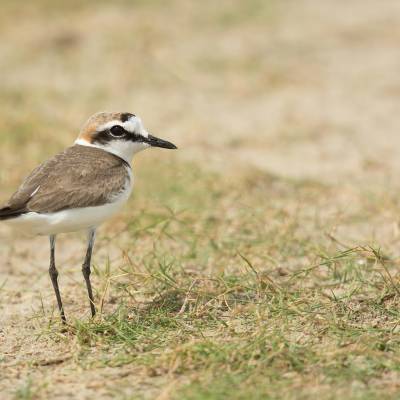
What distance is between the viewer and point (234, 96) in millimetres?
10469

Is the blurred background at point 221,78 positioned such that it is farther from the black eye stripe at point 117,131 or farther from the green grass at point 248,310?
the black eye stripe at point 117,131

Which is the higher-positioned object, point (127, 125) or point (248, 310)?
point (127, 125)

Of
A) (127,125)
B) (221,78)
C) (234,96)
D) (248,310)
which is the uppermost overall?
(221,78)

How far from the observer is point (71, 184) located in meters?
4.65

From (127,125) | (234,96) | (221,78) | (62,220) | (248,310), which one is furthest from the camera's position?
(221,78)

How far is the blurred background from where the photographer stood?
862cm

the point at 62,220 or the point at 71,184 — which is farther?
the point at 71,184

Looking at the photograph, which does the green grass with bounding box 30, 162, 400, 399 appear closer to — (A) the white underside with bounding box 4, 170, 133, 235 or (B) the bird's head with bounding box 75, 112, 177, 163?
(A) the white underside with bounding box 4, 170, 133, 235

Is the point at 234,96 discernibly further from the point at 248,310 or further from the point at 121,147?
the point at 248,310

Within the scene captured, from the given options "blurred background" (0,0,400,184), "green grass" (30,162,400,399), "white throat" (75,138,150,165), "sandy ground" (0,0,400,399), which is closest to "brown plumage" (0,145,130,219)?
"white throat" (75,138,150,165)

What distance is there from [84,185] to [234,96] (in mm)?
6008

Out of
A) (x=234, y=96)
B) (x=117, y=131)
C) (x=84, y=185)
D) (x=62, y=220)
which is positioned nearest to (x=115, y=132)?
(x=117, y=131)

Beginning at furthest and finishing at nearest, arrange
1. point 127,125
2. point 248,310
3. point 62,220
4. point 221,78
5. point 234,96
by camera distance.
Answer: point 221,78
point 234,96
point 127,125
point 248,310
point 62,220

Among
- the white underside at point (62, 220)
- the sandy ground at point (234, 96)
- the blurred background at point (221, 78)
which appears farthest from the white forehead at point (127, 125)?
the blurred background at point (221, 78)
